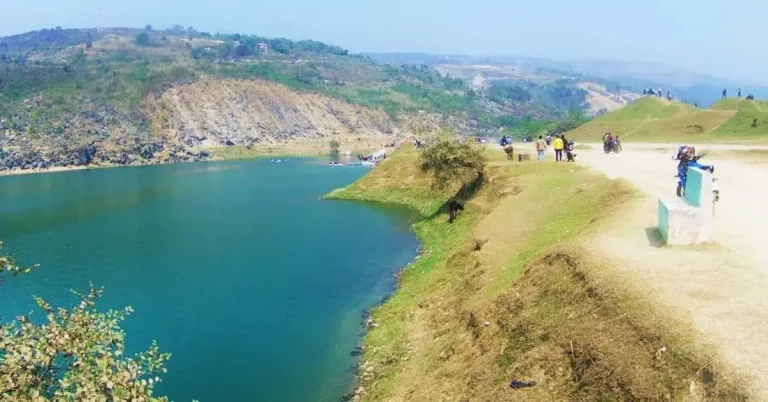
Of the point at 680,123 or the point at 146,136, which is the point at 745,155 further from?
the point at 146,136

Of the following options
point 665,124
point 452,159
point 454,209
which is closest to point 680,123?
point 665,124

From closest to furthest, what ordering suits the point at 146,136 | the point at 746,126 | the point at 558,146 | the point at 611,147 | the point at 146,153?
the point at 558,146 < the point at 611,147 < the point at 746,126 < the point at 146,153 < the point at 146,136

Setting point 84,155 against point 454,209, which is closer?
point 454,209

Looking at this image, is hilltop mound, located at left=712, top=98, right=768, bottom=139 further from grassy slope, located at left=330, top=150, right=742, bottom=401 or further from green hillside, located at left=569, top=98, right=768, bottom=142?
grassy slope, located at left=330, top=150, right=742, bottom=401

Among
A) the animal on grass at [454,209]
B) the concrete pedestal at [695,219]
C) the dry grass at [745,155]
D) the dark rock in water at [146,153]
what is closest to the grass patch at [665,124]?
the dry grass at [745,155]

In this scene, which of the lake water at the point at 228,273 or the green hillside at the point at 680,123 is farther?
the green hillside at the point at 680,123

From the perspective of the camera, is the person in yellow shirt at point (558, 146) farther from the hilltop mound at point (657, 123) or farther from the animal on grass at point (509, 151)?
the hilltop mound at point (657, 123)
